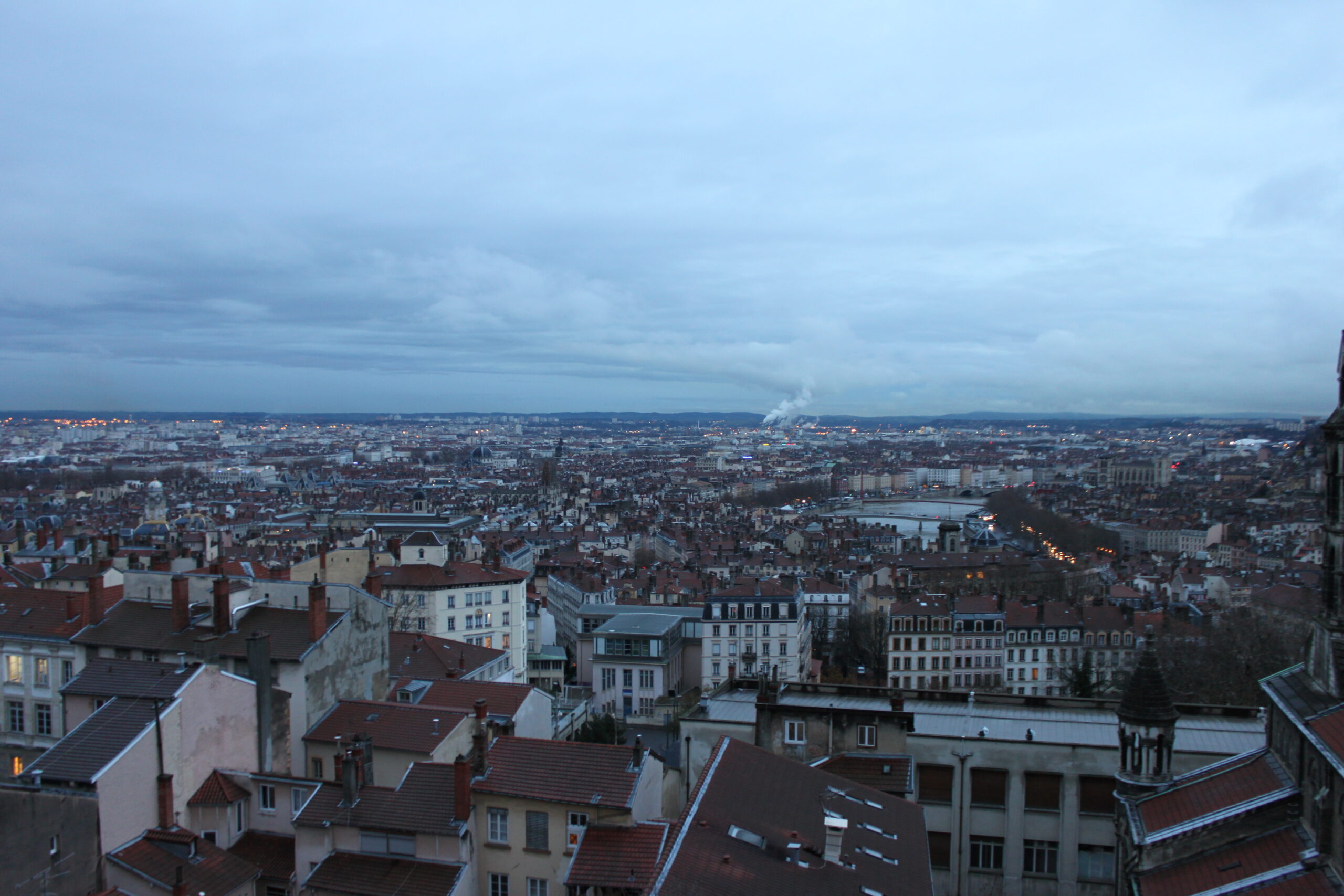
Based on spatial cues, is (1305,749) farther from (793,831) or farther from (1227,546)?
(1227,546)

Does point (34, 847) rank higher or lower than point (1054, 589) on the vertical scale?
higher

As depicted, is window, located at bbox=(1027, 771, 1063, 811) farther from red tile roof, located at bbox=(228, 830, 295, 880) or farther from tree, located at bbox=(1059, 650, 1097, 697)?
red tile roof, located at bbox=(228, 830, 295, 880)

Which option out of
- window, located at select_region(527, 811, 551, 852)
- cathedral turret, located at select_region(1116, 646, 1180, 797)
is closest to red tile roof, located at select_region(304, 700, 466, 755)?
window, located at select_region(527, 811, 551, 852)

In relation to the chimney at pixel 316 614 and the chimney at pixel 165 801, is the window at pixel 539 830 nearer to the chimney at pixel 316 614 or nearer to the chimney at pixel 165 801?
the chimney at pixel 165 801

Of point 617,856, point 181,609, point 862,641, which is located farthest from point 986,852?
point 862,641

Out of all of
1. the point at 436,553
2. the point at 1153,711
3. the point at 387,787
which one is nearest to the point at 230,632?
the point at 387,787

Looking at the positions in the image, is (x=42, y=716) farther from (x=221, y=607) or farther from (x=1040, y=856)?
(x=1040, y=856)
